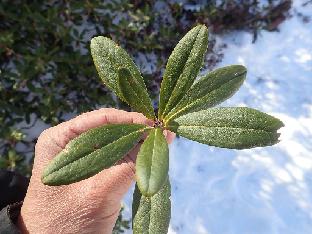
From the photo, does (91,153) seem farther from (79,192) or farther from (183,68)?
(79,192)

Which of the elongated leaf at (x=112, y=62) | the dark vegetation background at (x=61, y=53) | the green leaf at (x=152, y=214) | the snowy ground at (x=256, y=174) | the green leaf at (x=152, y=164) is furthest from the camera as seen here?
the snowy ground at (x=256, y=174)

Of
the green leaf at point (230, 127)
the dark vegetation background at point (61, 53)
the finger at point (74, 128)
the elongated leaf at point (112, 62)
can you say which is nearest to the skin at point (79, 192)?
the finger at point (74, 128)

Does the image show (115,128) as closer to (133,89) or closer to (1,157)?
(133,89)

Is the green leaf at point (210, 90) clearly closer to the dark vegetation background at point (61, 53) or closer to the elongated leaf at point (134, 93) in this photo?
the elongated leaf at point (134, 93)

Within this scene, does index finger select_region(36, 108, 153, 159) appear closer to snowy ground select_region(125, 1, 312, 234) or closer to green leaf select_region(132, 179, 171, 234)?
green leaf select_region(132, 179, 171, 234)

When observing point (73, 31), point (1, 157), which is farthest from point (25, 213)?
point (73, 31)
